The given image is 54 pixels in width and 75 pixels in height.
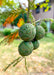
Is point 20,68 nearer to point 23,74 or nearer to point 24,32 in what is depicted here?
point 23,74

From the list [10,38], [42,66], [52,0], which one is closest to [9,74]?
[42,66]

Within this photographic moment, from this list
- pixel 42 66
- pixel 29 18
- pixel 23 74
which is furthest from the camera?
pixel 42 66

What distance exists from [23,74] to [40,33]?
187 cm

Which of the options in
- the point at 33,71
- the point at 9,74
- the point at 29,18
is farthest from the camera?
the point at 33,71

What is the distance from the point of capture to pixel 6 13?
0.70m

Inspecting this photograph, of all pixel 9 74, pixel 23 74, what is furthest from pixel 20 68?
pixel 9 74

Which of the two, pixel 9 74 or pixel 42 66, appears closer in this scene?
pixel 9 74

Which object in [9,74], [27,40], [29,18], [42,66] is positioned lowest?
[42,66]

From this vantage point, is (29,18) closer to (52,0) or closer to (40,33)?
(40,33)

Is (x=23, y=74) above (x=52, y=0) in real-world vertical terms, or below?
below

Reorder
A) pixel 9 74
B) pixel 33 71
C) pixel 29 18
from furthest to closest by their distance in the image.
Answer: pixel 33 71
pixel 9 74
pixel 29 18

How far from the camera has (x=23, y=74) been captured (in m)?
2.39

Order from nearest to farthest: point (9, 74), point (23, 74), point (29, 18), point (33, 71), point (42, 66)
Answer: point (29, 18)
point (9, 74)
point (23, 74)
point (33, 71)
point (42, 66)

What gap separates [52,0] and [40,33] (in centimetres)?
872
